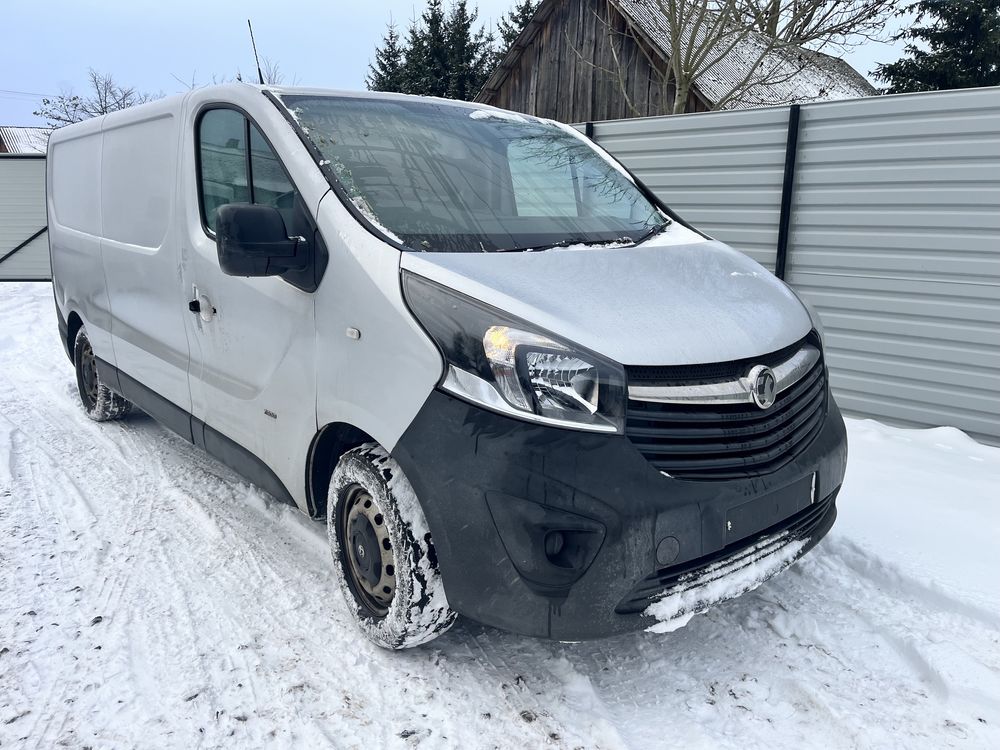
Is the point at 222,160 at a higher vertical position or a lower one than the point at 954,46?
lower

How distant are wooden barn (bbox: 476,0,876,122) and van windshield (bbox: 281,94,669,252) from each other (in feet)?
41.4

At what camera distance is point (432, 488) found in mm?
2219

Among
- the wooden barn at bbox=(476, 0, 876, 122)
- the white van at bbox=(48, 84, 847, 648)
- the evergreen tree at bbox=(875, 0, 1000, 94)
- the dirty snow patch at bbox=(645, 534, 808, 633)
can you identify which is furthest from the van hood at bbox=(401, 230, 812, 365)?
Answer: the evergreen tree at bbox=(875, 0, 1000, 94)

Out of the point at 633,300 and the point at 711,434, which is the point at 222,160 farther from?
the point at 711,434

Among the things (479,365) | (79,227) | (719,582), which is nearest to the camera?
(479,365)

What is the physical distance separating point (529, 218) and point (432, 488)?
4.02 ft

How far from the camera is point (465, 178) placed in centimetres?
299

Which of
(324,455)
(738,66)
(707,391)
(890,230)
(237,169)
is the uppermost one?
(738,66)

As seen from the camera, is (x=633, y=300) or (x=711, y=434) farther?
(x=633, y=300)

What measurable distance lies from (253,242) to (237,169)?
774mm

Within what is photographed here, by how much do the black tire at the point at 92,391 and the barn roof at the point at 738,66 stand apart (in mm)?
12210

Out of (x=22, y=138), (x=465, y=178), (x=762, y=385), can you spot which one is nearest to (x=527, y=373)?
(x=762, y=385)

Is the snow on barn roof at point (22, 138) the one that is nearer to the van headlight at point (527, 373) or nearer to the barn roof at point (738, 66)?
the barn roof at point (738, 66)

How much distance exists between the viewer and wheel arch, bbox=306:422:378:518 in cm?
267
